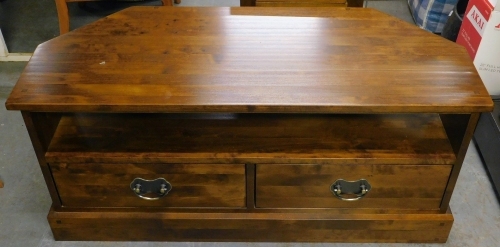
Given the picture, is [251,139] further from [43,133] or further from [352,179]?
[43,133]

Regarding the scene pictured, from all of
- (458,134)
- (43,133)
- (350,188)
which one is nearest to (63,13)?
(43,133)

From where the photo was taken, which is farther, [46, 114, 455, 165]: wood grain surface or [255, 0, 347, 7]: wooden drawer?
[255, 0, 347, 7]: wooden drawer

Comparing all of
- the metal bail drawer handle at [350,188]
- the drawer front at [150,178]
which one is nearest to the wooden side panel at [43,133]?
the drawer front at [150,178]

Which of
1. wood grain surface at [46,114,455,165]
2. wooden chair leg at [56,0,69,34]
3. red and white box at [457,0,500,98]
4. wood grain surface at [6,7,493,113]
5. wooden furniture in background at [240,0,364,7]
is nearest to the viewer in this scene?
wood grain surface at [6,7,493,113]

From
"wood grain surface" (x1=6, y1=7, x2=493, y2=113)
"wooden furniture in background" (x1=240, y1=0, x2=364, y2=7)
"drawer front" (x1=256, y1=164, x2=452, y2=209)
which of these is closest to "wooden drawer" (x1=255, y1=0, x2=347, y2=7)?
"wooden furniture in background" (x1=240, y1=0, x2=364, y2=7)

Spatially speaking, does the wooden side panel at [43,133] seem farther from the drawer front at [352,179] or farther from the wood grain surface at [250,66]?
the drawer front at [352,179]

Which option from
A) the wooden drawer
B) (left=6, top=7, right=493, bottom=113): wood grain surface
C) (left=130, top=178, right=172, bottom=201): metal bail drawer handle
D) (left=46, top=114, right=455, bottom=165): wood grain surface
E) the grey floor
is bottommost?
the grey floor

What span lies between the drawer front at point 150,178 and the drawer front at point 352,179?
0.07 meters

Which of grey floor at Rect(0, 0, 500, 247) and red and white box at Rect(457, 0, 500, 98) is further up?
red and white box at Rect(457, 0, 500, 98)

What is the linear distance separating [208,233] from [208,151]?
26 cm

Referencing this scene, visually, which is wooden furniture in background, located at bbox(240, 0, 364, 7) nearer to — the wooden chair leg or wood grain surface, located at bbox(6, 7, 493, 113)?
wood grain surface, located at bbox(6, 7, 493, 113)

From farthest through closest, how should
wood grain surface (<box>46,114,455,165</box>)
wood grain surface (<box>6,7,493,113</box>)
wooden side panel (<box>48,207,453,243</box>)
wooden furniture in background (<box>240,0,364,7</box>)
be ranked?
wooden furniture in background (<box>240,0,364,7</box>) → wooden side panel (<box>48,207,453,243</box>) → wood grain surface (<box>46,114,455,165</box>) → wood grain surface (<box>6,7,493,113</box>)

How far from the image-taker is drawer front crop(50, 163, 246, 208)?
1.20 meters

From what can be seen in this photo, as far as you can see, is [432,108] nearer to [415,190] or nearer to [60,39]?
[415,190]
